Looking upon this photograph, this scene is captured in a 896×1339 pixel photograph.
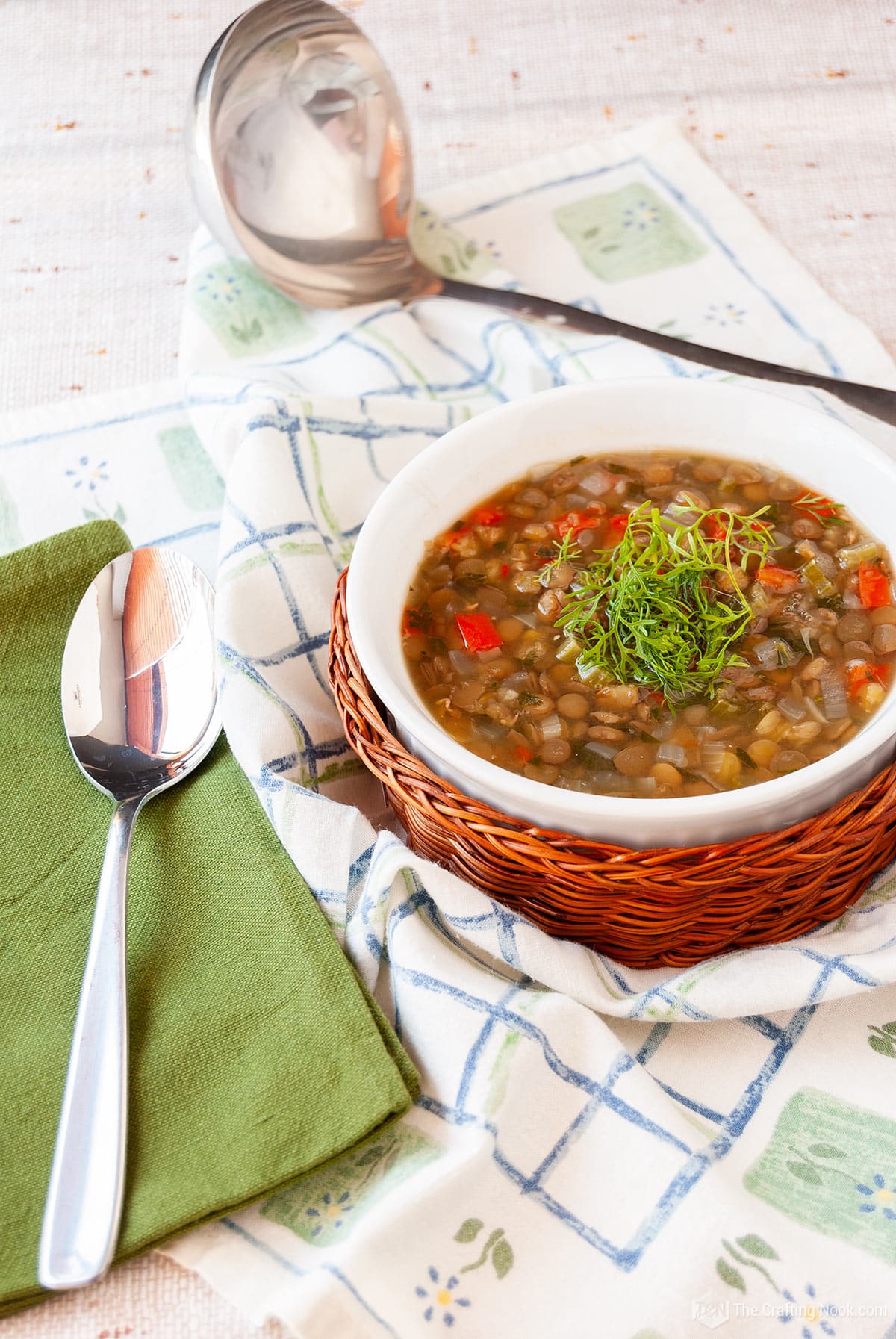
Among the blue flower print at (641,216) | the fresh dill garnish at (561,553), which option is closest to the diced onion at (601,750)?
the fresh dill garnish at (561,553)

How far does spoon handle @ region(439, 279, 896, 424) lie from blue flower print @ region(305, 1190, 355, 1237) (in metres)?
1.89

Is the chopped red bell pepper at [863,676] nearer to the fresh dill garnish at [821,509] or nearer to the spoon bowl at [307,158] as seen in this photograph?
the fresh dill garnish at [821,509]

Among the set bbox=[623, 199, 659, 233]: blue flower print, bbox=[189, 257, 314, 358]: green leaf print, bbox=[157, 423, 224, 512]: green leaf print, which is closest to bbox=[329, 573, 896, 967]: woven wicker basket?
bbox=[157, 423, 224, 512]: green leaf print

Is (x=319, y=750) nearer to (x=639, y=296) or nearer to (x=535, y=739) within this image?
(x=535, y=739)

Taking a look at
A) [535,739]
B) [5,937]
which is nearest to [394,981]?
[535,739]

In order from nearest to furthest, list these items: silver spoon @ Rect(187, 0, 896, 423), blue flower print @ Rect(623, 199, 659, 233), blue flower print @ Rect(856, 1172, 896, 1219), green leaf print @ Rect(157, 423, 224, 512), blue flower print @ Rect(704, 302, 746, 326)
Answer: blue flower print @ Rect(856, 1172, 896, 1219) < green leaf print @ Rect(157, 423, 224, 512) < silver spoon @ Rect(187, 0, 896, 423) < blue flower print @ Rect(704, 302, 746, 326) < blue flower print @ Rect(623, 199, 659, 233)

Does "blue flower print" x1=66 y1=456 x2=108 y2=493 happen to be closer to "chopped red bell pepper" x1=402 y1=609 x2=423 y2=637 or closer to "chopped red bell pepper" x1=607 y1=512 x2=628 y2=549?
A: "chopped red bell pepper" x1=402 y1=609 x2=423 y2=637

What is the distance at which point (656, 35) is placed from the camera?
4.06m

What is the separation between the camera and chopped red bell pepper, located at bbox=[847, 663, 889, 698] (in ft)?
6.81

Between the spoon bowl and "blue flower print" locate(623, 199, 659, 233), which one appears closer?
the spoon bowl

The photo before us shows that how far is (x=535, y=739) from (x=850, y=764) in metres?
0.49

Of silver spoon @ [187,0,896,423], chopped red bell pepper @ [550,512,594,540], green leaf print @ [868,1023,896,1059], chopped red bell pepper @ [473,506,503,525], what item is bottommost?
green leaf print @ [868,1023,896,1059]

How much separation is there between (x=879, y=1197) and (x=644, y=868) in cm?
57

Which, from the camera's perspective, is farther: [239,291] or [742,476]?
[239,291]
